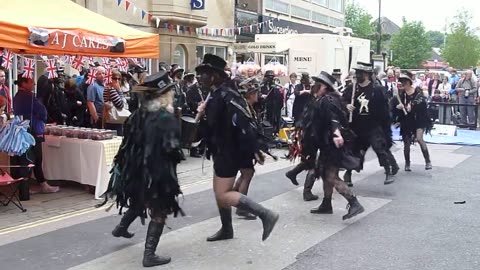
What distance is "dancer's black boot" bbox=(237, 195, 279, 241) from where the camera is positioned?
18.5 ft

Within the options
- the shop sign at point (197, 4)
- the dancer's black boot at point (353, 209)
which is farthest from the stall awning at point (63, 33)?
the shop sign at point (197, 4)

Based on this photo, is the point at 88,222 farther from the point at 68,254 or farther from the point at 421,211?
the point at 421,211

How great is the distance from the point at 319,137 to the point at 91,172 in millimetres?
3368

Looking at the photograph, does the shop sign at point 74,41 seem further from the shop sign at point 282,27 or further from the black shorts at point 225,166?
the shop sign at point 282,27

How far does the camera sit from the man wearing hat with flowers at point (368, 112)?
8914 mm

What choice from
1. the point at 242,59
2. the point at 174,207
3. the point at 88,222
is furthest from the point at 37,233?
the point at 242,59

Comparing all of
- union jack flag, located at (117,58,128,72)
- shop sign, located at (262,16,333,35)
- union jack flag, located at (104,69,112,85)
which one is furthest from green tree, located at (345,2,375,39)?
union jack flag, located at (104,69,112,85)

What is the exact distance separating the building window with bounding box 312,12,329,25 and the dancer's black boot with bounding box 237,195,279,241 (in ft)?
119

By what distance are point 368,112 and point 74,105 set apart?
5.73 meters

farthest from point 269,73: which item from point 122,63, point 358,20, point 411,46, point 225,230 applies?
point 358,20

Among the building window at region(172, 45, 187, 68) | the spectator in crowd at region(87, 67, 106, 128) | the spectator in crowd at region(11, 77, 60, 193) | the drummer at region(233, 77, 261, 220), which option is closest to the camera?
the drummer at region(233, 77, 261, 220)

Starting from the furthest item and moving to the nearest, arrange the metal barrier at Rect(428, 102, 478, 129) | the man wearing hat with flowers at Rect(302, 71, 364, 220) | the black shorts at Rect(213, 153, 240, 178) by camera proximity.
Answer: the metal barrier at Rect(428, 102, 478, 129) < the man wearing hat with flowers at Rect(302, 71, 364, 220) < the black shorts at Rect(213, 153, 240, 178)

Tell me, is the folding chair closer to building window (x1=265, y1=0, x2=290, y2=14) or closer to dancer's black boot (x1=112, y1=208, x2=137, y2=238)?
dancer's black boot (x1=112, y1=208, x2=137, y2=238)

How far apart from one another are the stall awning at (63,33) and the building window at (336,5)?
3744 cm
